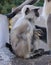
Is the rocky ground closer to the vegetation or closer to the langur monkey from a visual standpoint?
the langur monkey

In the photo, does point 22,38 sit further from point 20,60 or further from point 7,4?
point 7,4

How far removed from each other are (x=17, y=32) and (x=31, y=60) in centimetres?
56

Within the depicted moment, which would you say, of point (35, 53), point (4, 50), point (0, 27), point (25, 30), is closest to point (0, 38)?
point (0, 27)

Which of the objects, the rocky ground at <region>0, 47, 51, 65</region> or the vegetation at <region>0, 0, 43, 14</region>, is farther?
the vegetation at <region>0, 0, 43, 14</region>

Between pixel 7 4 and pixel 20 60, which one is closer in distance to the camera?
pixel 20 60

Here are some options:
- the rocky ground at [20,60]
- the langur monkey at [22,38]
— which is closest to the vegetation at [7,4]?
the langur monkey at [22,38]

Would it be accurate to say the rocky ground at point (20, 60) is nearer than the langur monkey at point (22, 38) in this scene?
Yes

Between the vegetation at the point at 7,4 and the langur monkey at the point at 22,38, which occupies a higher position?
the langur monkey at the point at 22,38

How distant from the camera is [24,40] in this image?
12.8 feet

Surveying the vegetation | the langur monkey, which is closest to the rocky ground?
the langur monkey

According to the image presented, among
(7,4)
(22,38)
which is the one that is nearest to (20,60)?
(22,38)

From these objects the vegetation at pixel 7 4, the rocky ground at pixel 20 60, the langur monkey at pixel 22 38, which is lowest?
the vegetation at pixel 7 4

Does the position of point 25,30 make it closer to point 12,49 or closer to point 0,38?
point 12,49

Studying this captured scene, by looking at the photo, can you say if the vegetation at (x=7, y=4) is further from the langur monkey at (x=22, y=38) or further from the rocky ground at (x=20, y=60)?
the rocky ground at (x=20, y=60)
